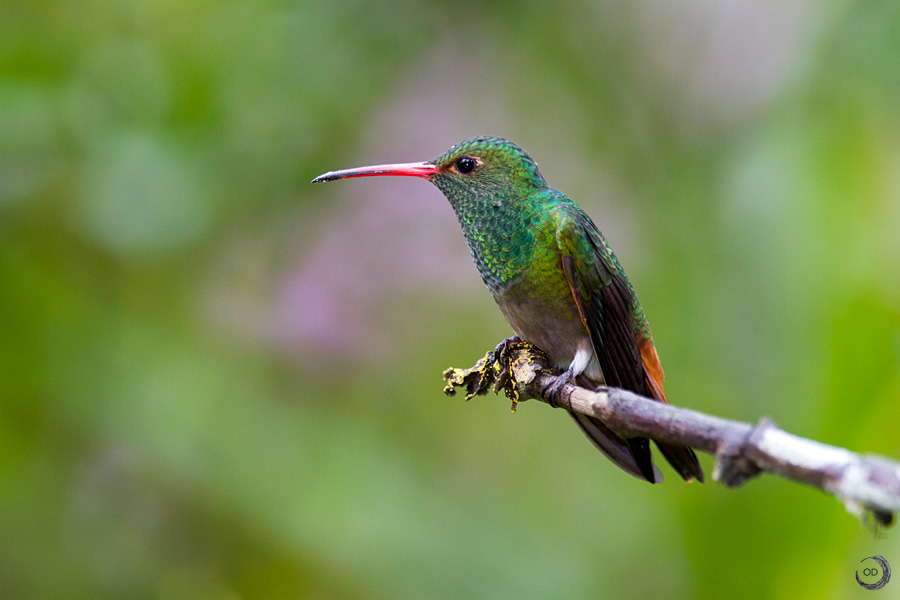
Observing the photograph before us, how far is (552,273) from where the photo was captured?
1686mm

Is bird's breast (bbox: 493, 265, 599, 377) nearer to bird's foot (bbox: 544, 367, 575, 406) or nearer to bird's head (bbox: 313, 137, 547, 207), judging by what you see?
bird's foot (bbox: 544, 367, 575, 406)

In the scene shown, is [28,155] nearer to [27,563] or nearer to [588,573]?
[27,563]

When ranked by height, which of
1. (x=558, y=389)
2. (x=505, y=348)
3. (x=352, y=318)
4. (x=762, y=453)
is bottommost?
Answer: (x=762, y=453)

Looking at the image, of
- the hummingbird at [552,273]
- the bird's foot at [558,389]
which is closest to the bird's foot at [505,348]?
the hummingbird at [552,273]

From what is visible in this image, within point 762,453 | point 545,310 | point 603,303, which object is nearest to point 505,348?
point 545,310

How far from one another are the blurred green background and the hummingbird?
815 mm

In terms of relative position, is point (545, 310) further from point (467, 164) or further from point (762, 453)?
point (762, 453)

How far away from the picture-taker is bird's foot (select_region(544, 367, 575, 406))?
143cm

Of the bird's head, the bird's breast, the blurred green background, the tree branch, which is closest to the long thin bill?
the bird's head

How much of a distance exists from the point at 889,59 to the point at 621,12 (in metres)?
1.14

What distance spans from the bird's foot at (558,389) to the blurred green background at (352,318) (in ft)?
3.23

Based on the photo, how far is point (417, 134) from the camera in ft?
10.9

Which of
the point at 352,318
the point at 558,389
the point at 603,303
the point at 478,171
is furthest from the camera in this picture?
the point at 352,318

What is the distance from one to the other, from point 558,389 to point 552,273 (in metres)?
0.31
